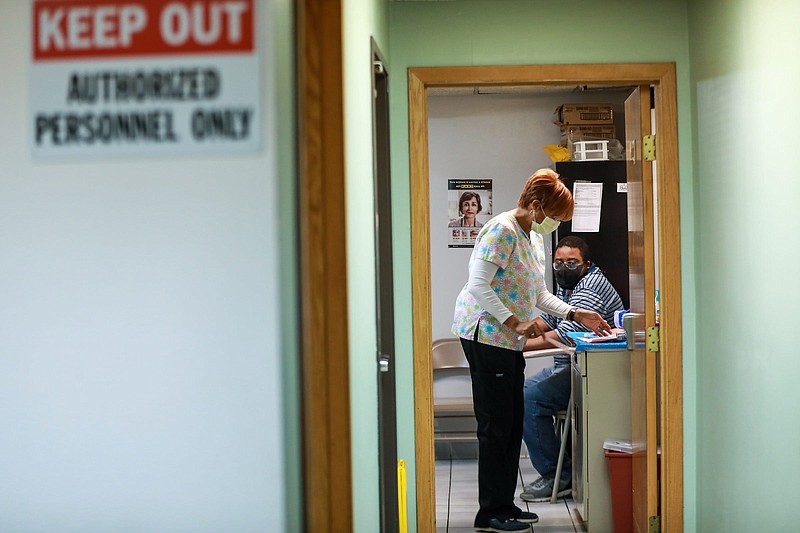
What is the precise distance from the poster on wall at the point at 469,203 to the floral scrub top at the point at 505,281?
2.15m

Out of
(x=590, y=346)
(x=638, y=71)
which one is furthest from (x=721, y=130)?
(x=590, y=346)

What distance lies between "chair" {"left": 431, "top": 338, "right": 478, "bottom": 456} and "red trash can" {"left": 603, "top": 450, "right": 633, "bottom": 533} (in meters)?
1.94

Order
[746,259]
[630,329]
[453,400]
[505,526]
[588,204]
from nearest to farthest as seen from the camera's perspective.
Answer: [746,259], [630,329], [505,526], [588,204], [453,400]

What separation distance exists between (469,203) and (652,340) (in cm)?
279

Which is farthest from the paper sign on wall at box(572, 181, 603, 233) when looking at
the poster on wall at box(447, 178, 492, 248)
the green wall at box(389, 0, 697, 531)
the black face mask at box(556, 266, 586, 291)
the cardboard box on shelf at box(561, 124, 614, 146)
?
the green wall at box(389, 0, 697, 531)

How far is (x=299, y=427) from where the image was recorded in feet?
6.25

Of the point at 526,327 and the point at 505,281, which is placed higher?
the point at 505,281

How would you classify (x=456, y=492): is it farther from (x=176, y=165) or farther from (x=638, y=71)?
(x=176, y=165)

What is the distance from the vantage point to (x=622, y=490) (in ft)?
13.5

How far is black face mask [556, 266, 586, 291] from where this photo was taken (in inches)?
213

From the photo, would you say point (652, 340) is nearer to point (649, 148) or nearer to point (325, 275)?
point (649, 148)

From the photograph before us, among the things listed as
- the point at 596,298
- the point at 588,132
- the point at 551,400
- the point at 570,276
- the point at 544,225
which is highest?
the point at 588,132

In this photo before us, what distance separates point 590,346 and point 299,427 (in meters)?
2.62

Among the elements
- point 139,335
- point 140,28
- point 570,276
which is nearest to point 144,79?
point 140,28
